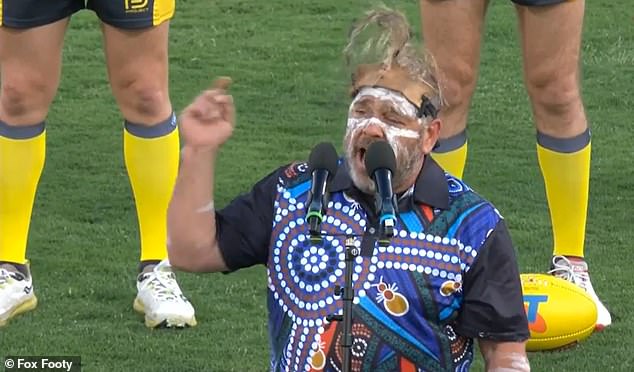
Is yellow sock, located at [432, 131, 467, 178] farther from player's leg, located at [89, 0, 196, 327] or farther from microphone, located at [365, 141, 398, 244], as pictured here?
microphone, located at [365, 141, 398, 244]

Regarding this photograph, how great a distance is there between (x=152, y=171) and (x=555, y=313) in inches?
56.1

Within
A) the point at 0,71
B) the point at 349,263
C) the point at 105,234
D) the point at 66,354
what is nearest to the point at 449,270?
the point at 349,263

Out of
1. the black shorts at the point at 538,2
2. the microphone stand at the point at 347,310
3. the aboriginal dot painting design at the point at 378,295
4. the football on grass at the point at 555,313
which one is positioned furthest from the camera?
the black shorts at the point at 538,2

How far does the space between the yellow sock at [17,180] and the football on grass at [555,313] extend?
166cm

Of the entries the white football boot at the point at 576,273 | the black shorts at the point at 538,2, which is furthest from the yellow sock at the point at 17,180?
the white football boot at the point at 576,273

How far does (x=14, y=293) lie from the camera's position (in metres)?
4.88

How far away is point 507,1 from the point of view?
1001cm

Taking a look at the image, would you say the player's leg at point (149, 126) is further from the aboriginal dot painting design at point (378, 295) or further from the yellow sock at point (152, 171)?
the aboriginal dot painting design at point (378, 295)

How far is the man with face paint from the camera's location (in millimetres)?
3018

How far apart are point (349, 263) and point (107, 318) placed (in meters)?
2.37

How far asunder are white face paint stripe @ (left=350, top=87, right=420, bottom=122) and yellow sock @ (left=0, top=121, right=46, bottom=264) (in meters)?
2.03

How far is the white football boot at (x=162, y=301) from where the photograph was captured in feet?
15.9

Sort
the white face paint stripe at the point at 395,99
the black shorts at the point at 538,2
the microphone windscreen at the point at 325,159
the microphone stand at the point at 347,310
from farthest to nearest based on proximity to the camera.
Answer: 1. the black shorts at the point at 538,2
2. the white face paint stripe at the point at 395,99
3. the microphone windscreen at the point at 325,159
4. the microphone stand at the point at 347,310

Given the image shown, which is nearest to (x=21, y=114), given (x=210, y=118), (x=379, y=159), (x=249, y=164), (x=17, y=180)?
(x=17, y=180)
